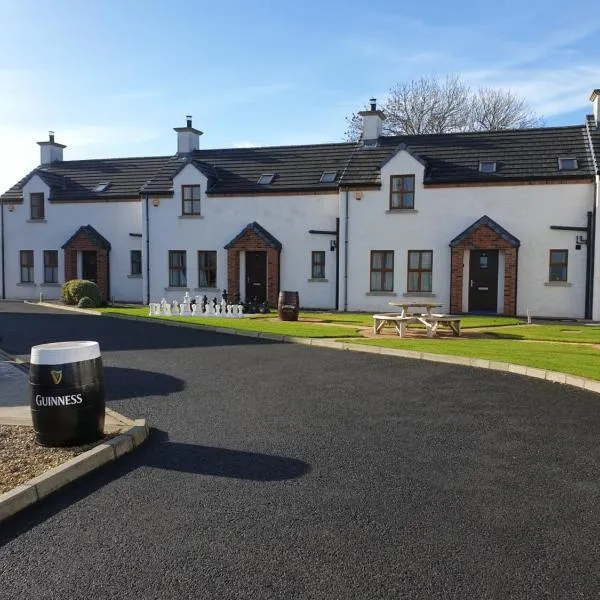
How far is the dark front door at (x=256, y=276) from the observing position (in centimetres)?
2453

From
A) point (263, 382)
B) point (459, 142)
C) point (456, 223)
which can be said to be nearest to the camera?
point (263, 382)

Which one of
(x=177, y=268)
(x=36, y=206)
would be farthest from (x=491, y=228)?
(x=36, y=206)

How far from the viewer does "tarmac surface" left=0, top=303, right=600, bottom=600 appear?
11.4 feet

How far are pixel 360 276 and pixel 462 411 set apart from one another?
1569 cm

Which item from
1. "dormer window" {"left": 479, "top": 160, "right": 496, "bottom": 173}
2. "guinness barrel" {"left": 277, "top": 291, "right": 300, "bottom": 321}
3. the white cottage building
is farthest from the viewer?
"dormer window" {"left": 479, "top": 160, "right": 496, "bottom": 173}

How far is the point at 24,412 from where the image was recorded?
7.01 meters

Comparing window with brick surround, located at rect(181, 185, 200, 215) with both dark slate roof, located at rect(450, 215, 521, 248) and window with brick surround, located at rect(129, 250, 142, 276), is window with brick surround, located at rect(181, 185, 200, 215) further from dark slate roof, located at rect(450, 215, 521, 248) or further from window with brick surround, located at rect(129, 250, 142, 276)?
dark slate roof, located at rect(450, 215, 521, 248)

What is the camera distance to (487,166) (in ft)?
72.1

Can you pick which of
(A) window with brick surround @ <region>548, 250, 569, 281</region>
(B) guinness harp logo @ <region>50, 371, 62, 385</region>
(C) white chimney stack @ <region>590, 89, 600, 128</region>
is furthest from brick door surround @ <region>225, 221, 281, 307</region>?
(B) guinness harp logo @ <region>50, 371, 62, 385</region>

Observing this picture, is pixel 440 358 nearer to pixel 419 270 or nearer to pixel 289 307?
pixel 289 307

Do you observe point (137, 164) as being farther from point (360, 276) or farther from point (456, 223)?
point (456, 223)

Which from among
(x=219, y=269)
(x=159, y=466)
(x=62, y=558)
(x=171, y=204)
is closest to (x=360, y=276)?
(x=219, y=269)

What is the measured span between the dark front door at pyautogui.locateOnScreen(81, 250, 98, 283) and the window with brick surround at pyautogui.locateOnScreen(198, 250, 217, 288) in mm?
6031

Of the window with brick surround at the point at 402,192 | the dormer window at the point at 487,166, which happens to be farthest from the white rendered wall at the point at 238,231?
the dormer window at the point at 487,166
